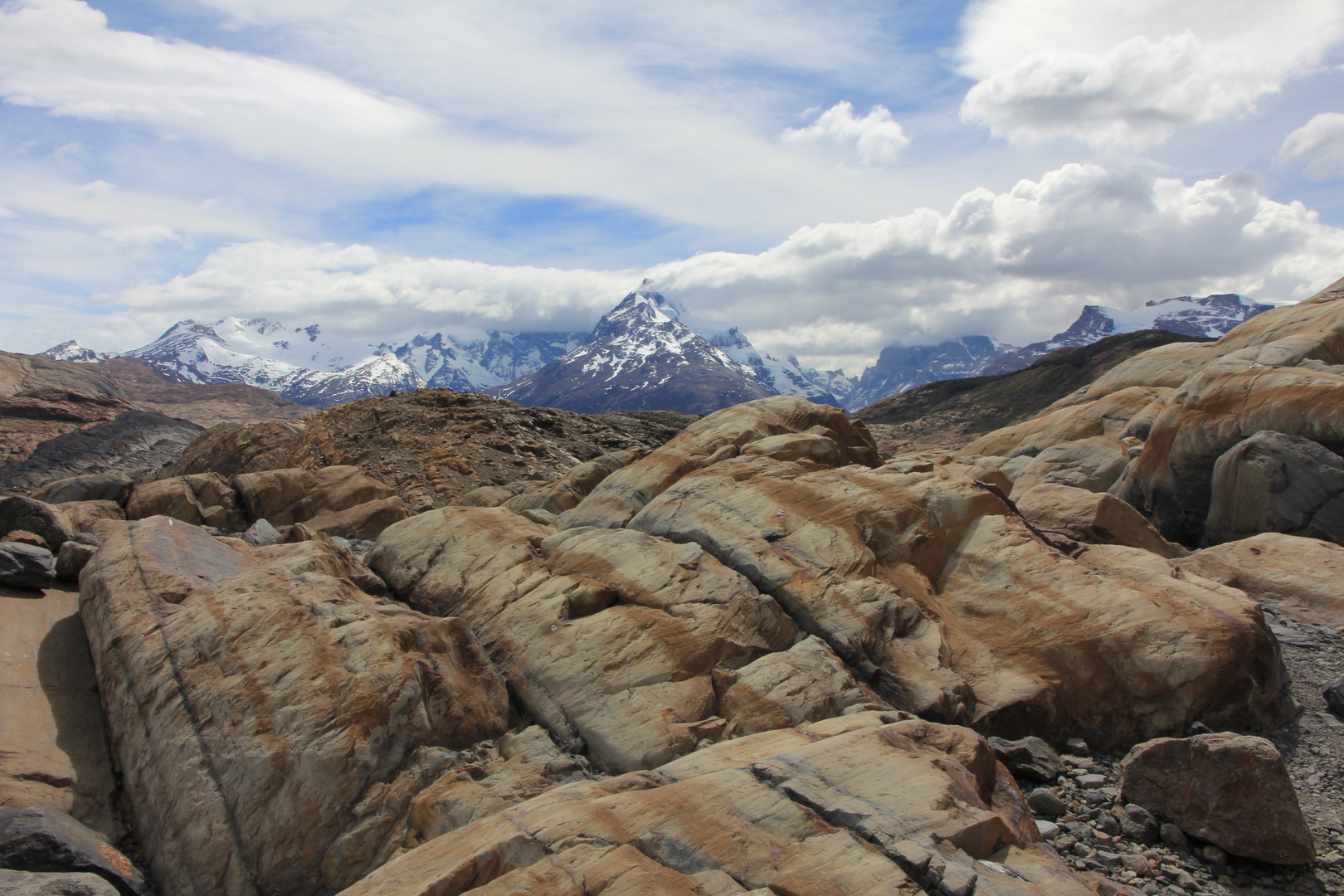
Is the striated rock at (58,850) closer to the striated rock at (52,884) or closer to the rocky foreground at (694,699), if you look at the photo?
the rocky foreground at (694,699)

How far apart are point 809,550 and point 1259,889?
995 centimetres

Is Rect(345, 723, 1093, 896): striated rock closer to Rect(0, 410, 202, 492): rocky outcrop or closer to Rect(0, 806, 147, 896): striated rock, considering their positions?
Rect(0, 806, 147, 896): striated rock

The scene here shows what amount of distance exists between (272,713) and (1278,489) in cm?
3334

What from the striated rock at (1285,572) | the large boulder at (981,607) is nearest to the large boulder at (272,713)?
the large boulder at (981,607)

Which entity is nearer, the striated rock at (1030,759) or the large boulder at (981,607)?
the striated rock at (1030,759)

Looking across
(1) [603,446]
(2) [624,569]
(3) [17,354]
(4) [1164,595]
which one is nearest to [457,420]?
(1) [603,446]

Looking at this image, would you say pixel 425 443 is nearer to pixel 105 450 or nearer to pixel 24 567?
pixel 24 567

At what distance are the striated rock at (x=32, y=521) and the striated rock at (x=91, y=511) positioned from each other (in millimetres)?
7298

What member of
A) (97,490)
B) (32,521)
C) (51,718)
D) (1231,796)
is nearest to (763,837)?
(1231,796)

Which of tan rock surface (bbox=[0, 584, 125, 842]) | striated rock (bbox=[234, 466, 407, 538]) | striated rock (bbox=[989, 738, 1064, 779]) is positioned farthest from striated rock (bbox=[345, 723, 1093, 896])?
striated rock (bbox=[234, 466, 407, 538])

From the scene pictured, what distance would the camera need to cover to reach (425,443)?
4412 cm

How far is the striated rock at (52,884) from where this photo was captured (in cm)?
946

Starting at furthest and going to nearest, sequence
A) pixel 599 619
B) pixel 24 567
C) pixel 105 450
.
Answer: pixel 105 450 < pixel 24 567 < pixel 599 619

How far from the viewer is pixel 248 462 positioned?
161 ft
